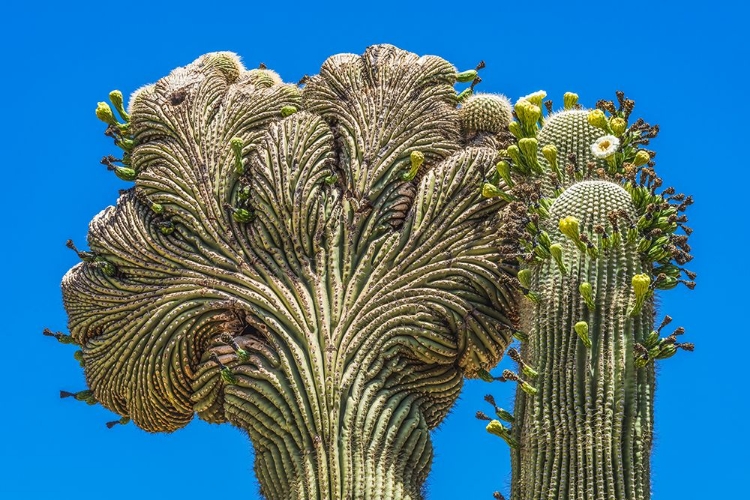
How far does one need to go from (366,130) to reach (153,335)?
8.57 feet

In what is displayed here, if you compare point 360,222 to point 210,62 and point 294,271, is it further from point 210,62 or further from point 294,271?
point 210,62

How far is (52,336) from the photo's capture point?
12906mm

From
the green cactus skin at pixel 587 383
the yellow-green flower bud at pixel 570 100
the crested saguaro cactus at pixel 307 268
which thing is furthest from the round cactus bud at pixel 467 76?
the green cactus skin at pixel 587 383

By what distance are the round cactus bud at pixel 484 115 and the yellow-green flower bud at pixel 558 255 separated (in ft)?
8.77

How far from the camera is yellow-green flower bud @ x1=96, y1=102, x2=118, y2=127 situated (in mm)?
13102

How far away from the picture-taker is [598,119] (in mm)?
10852

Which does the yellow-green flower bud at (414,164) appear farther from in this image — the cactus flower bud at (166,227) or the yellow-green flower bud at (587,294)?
the yellow-green flower bud at (587,294)

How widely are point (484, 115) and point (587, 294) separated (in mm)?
3136

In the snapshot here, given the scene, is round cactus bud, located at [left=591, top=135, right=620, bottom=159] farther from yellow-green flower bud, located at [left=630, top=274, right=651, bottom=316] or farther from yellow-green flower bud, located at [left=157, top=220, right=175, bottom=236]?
yellow-green flower bud, located at [left=157, top=220, right=175, bottom=236]

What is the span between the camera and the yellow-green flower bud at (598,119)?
35.6 ft

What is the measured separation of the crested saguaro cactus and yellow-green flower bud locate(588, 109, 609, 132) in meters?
0.96

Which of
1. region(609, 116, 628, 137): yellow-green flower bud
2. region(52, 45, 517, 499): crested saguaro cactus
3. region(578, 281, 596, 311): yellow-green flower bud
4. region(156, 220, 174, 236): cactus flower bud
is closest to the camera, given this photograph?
region(578, 281, 596, 311): yellow-green flower bud

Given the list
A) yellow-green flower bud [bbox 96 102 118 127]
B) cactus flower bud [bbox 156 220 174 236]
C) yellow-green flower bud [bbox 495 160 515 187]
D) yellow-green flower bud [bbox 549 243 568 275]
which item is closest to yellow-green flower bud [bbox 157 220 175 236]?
cactus flower bud [bbox 156 220 174 236]

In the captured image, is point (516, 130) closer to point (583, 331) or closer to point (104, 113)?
point (583, 331)
